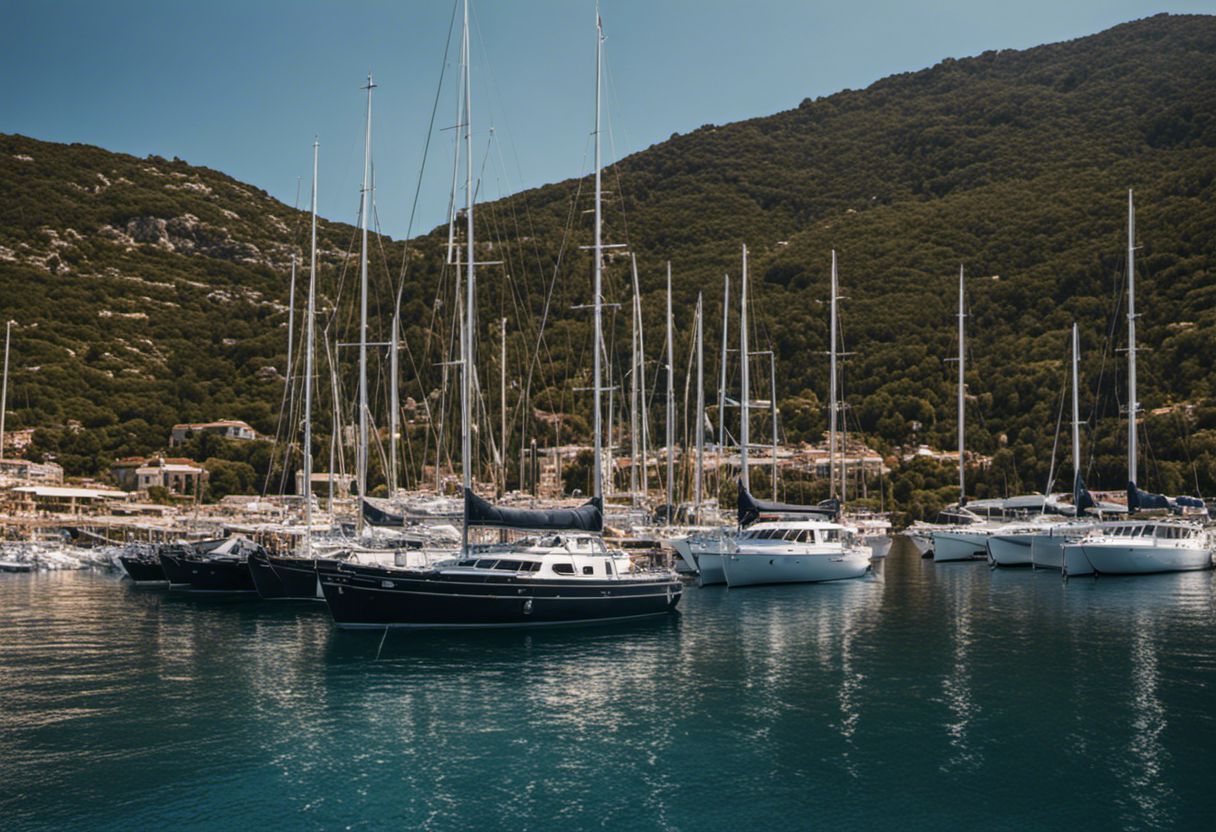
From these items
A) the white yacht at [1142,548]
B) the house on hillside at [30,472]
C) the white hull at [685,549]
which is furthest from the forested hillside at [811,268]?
the white yacht at [1142,548]

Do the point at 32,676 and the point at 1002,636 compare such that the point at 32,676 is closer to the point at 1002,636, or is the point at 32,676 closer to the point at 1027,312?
the point at 1002,636

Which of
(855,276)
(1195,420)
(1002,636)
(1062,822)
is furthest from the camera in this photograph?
(855,276)

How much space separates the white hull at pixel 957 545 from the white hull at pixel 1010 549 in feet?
14.7

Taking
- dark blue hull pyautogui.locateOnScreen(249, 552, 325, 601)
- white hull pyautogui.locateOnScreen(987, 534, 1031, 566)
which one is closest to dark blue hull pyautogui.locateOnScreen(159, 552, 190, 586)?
dark blue hull pyautogui.locateOnScreen(249, 552, 325, 601)

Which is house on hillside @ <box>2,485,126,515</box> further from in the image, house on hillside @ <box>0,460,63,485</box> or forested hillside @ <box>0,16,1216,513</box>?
forested hillside @ <box>0,16,1216,513</box>

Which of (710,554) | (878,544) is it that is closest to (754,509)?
(710,554)

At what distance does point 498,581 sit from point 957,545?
40196 millimetres

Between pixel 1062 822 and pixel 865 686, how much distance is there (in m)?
8.96

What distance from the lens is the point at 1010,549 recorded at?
54562 mm

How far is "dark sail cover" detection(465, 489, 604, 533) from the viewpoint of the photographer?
29922 millimetres

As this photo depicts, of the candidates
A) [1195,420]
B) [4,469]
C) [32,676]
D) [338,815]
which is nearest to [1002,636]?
[338,815]

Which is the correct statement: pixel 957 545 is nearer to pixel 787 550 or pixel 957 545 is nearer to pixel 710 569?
pixel 787 550

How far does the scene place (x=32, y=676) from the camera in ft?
81.3

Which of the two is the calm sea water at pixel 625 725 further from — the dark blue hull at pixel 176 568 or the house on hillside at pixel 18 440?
the house on hillside at pixel 18 440
